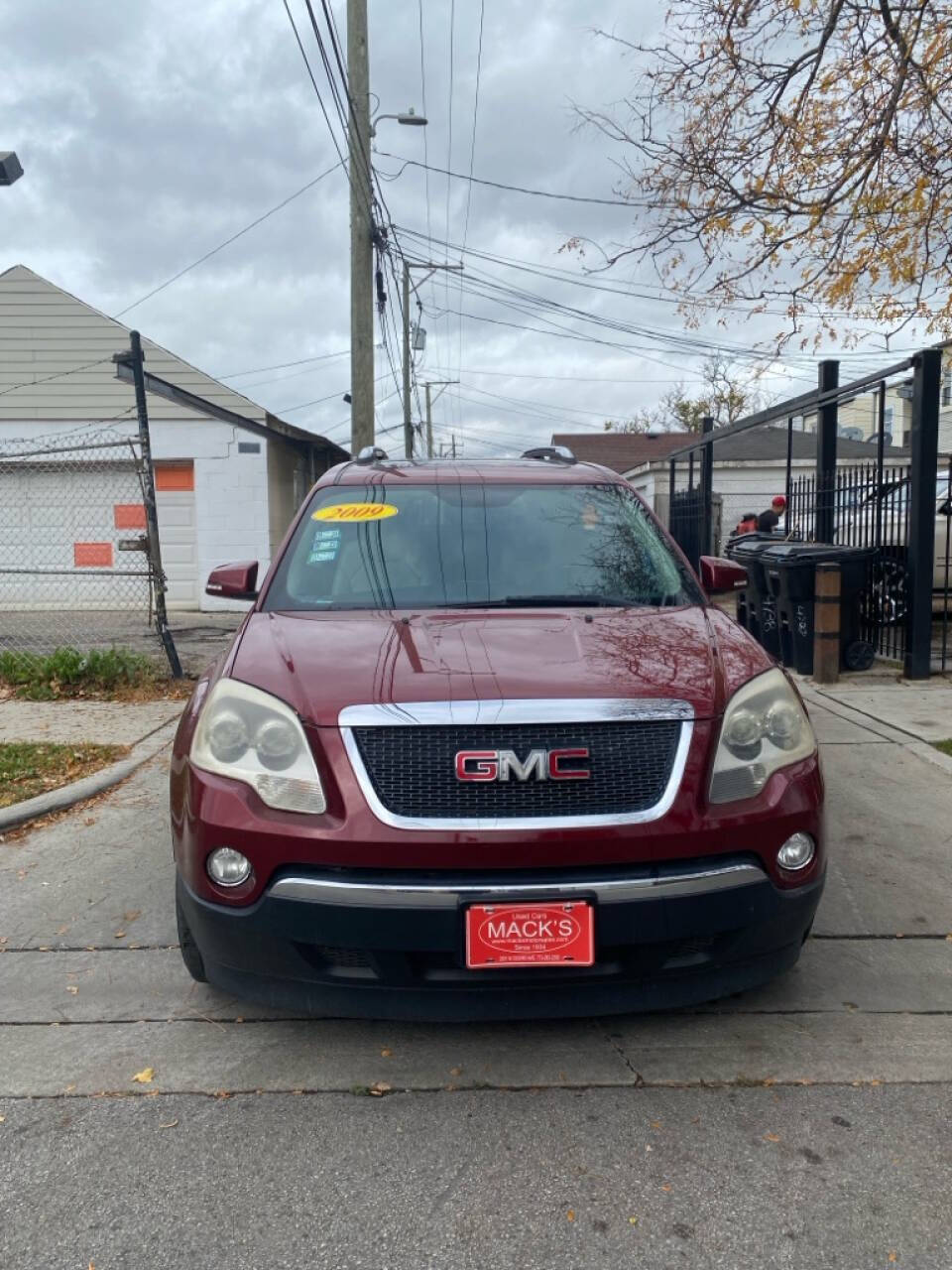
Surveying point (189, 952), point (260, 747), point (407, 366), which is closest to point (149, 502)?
point (189, 952)

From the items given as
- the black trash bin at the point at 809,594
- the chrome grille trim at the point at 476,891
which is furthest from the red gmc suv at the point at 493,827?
the black trash bin at the point at 809,594

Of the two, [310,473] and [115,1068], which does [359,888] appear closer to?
[115,1068]

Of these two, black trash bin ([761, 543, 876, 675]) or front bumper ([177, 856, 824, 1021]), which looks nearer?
front bumper ([177, 856, 824, 1021])

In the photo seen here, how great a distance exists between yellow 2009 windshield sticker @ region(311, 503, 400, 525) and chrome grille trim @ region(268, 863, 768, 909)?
6.40ft

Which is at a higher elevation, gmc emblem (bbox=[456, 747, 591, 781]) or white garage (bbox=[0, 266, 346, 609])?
white garage (bbox=[0, 266, 346, 609])

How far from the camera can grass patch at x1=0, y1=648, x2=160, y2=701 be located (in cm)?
821

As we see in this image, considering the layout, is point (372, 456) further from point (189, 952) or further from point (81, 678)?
point (81, 678)

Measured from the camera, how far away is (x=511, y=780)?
2672 millimetres

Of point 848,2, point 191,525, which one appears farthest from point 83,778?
point 191,525

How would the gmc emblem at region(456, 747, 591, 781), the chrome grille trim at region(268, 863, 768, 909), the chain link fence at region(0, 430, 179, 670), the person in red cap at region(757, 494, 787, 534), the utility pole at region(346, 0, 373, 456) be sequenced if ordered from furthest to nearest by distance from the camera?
the chain link fence at region(0, 430, 179, 670)
the utility pole at region(346, 0, 373, 456)
the person in red cap at region(757, 494, 787, 534)
the gmc emblem at region(456, 747, 591, 781)
the chrome grille trim at region(268, 863, 768, 909)

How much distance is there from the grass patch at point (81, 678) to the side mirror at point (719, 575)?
527 centimetres

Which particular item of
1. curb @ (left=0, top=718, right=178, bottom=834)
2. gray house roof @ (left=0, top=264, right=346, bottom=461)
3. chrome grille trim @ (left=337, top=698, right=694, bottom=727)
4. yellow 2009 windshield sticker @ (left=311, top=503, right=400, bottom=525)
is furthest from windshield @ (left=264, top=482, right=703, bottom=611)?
gray house roof @ (left=0, top=264, right=346, bottom=461)

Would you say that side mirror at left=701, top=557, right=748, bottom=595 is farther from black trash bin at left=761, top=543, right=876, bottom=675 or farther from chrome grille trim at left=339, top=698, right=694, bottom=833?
black trash bin at left=761, top=543, right=876, bottom=675

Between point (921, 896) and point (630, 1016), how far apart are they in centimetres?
163
